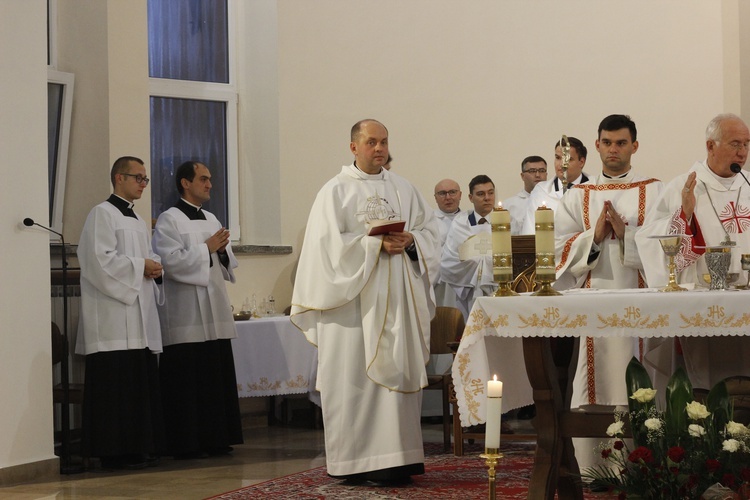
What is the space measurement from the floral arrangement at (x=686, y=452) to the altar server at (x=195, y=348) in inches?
169

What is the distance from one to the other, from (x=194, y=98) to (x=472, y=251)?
315 centimetres

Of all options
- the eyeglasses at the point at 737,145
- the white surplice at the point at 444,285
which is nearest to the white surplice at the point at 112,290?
the white surplice at the point at 444,285

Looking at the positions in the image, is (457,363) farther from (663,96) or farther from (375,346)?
(663,96)

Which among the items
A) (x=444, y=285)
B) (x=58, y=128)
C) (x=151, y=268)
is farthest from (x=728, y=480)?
(x=58, y=128)

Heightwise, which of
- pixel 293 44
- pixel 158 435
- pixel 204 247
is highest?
pixel 293 44

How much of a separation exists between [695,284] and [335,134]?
224 inches

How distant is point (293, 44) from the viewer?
406 inches

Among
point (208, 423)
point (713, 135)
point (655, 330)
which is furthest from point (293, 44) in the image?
point (655, 330)

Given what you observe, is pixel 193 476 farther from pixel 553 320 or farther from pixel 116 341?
pixel 553 320

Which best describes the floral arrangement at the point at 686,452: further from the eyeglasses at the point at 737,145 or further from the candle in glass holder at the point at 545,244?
the eyeglasses at the point at 737,145

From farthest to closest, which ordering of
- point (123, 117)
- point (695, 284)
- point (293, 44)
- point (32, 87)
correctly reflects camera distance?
point (293, 44) → point (123, 117) → point (32, 87) → point (695, 284)

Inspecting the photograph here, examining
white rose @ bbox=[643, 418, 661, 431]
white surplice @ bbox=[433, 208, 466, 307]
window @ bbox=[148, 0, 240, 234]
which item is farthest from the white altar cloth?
window @ bbox=[148, 0, 240, 234]

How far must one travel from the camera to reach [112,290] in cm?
723

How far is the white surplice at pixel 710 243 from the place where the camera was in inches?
203
